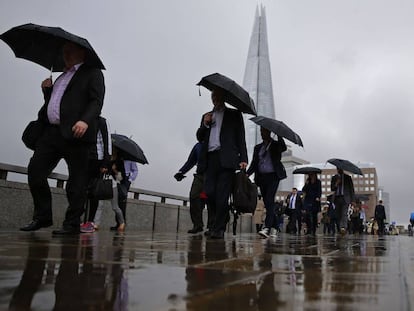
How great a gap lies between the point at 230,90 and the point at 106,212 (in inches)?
241

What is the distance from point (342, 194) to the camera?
11375 millimetres

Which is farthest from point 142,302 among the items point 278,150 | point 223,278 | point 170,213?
point 170,213

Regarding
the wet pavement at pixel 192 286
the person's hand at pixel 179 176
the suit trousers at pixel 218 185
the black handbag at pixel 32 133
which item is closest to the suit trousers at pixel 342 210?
the person's hand at pixel 179 176

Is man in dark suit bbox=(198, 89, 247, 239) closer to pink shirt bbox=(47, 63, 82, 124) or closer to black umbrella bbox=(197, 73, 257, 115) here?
black umbrella bbox=(197, 73, 257, 115)

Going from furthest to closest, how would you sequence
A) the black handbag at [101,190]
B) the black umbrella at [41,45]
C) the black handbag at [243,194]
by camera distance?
1. the black handbag at [101,190]
2. the black handbag at [243,194]
3. the black umbrella at [41,45]

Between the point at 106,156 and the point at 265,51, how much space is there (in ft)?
358

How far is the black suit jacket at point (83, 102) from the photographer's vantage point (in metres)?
4.76

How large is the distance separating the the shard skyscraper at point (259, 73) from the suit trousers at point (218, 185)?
8530cm

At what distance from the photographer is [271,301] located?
1.28m

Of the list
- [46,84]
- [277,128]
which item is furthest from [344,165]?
[46,84]

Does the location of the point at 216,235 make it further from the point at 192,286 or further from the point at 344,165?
the point at 344,165

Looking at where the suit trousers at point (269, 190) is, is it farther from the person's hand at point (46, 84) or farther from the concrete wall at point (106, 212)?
the concrete wall at point (106, 212)

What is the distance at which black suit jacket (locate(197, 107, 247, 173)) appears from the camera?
550 centimetres

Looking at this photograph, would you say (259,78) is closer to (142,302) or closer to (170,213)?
(170,213)
